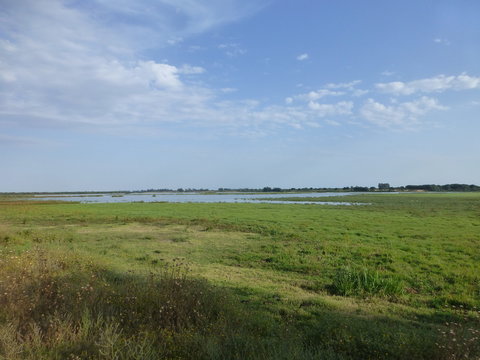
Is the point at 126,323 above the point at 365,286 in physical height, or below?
above

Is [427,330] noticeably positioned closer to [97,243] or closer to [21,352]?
[21,352]

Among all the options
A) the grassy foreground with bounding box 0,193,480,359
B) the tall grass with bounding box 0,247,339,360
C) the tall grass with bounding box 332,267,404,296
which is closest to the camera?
the tall grass with bounding box 0,247,339,360

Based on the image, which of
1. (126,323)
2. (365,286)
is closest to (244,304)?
(126,323)

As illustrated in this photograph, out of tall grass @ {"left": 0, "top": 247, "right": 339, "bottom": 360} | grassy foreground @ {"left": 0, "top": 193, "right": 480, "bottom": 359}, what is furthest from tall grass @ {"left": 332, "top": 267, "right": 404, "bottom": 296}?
tall grass @ {"left": 0, "top": 247, "right": 339, "bottom": 360}

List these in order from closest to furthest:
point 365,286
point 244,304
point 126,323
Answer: point 126,323 < point 244,304 < point 365,286

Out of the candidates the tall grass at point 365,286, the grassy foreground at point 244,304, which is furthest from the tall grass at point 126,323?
the tall grass at point 365,286

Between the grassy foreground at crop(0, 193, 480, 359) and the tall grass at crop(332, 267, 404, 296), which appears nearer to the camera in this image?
the grassy foreground at crop(0, 193, 480, 359)

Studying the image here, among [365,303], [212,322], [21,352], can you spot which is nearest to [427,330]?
[365,303]

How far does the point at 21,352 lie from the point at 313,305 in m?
6.61

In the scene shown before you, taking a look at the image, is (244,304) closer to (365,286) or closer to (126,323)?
(126,323)

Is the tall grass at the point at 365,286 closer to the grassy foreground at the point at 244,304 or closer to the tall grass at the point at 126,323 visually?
the grassy foreground at the point at 244,304

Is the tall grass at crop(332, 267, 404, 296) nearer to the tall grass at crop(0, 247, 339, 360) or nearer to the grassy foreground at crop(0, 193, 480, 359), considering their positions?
the grassy foreground at crop(0, 193, 480, 359)

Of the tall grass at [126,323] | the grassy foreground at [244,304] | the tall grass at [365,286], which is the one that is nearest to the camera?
the tall grass at [126,323]

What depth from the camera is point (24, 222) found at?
3123cm
